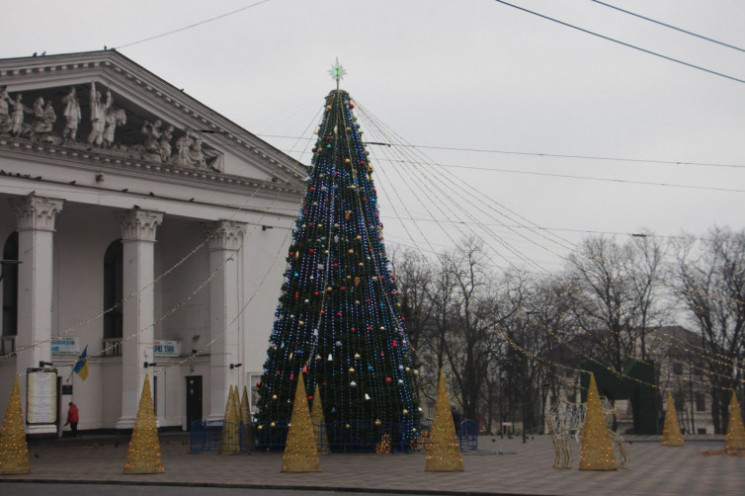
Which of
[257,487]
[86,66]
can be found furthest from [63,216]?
[257,487]

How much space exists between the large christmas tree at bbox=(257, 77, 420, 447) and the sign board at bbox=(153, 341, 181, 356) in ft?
47.9

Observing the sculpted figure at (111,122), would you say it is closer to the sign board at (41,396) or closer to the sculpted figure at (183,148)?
the sculpted figure at (183,148)

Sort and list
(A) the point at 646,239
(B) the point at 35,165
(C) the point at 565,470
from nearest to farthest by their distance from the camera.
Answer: (C) the point at 565,470, (B) the point at 35,165, (A) the point at 646,239

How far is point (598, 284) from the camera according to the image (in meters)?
51.8

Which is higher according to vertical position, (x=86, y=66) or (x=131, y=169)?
(x=86, y=66)

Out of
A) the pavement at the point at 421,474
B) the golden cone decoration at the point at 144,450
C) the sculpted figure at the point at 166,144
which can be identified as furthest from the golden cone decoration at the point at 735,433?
the sculpted figure at the point at 166,144

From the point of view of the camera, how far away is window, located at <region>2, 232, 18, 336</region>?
1346 inches

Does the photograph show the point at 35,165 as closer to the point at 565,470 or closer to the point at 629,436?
the point at 565,470

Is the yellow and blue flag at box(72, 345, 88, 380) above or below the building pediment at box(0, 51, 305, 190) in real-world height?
below

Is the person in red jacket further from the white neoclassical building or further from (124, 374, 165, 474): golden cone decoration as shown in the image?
(124, 374, 165, 474): golden cone decoration

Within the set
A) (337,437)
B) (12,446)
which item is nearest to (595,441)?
(337,437)

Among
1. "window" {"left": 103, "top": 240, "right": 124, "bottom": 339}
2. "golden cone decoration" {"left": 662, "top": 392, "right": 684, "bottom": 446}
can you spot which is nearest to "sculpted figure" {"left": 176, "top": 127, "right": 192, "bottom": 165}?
"window" {"left": 103, "top": 240, "right": 124, "bottom": 339}

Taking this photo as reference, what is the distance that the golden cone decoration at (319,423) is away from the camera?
73.0 feet

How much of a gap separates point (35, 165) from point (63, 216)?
15.1 feet
